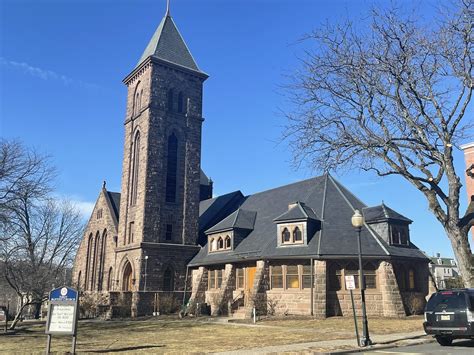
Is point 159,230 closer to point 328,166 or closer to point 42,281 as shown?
point 42,281

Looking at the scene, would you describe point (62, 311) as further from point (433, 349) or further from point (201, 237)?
point (201, 237)

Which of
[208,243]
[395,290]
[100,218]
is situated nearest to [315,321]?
[395,290]

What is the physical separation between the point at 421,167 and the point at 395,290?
1319 centimetres

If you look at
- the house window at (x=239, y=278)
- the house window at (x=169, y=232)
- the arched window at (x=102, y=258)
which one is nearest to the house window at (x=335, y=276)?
the house window at (x=239, y=278)

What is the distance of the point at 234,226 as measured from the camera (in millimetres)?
36438

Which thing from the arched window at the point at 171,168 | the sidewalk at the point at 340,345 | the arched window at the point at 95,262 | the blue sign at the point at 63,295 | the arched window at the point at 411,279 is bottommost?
the sidewalk at the point at 340,345

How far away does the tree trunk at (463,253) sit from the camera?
1588 cm

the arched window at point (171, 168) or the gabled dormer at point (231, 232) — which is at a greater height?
the arched window at point (171, 168)

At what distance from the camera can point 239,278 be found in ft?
112

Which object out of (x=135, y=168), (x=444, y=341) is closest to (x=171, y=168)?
(x=135, y=168)

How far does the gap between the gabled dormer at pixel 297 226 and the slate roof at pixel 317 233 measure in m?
0.35

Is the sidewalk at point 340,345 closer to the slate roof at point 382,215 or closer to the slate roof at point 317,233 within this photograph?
the slate roof at point 317,233

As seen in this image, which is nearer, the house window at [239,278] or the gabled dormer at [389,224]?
the gabled dormer at [389,224]

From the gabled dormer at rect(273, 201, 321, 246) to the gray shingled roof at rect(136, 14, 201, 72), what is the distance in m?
19.5
